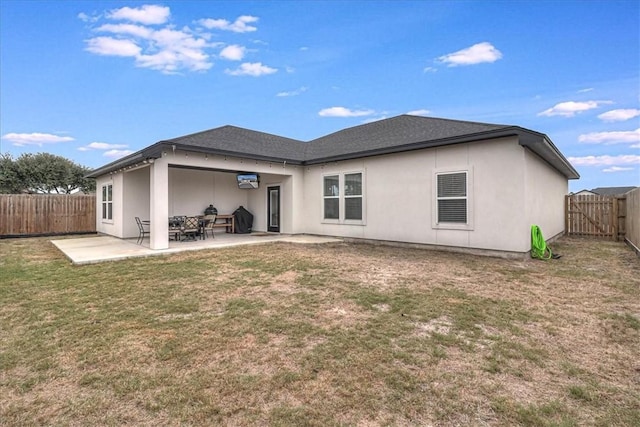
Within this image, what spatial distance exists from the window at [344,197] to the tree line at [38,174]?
21564mm

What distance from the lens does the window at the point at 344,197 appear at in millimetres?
10484

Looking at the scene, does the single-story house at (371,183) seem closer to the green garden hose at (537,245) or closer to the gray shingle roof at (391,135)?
the gray shingle roof at (391,135)

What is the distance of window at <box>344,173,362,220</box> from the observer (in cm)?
1048

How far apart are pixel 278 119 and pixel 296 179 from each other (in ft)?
30.9

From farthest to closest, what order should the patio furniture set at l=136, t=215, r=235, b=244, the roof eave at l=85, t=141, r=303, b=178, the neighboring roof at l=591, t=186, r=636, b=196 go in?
1. the neighboring roof at l=591, t=186, r=636, b=196
2. the patio furniture set at l=136, t=215, r=235, b=244
3. the roof eave at l=85, t=141, r=303, b=178

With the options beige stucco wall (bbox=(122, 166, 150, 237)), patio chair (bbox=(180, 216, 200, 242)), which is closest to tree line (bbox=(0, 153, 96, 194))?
beige stucco wall (bbox=(122, 166, 150, 237))

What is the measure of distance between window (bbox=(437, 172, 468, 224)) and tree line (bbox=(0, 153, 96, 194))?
2562 centimetres

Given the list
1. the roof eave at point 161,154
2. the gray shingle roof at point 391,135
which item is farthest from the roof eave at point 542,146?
the roof eave at point 161,154

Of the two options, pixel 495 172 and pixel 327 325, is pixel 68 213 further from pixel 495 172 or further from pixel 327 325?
pixel 495 172

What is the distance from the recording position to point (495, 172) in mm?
7559

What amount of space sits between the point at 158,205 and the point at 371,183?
20.1ft

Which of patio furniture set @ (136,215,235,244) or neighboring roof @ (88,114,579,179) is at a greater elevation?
neighboring roof @ (88,114,579,179)

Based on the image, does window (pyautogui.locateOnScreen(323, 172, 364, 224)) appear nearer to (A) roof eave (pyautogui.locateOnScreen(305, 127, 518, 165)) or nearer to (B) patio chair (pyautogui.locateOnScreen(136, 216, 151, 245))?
→ (A) roof eave (pyautogui.locateOnScreen(305, 127, 518, 165))

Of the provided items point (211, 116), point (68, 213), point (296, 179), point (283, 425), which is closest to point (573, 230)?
point (296, 179)
